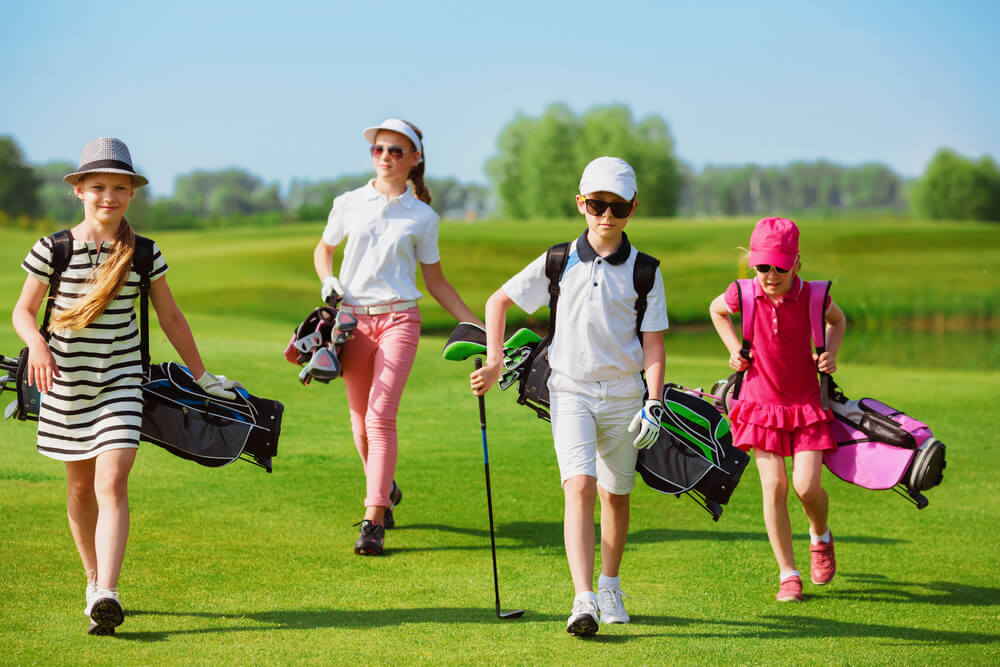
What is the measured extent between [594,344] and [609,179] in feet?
2.33

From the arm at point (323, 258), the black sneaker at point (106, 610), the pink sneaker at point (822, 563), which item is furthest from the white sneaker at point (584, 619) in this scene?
the arm at point (323, 258)

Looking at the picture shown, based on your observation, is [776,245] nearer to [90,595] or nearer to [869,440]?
[869,440]

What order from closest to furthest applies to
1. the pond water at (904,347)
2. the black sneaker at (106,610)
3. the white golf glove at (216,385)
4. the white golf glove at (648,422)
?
the black sneaker at (106,610) < the white golf glove at (648,422) < the white golf glove at (216,385) < the pond water at (904,347)

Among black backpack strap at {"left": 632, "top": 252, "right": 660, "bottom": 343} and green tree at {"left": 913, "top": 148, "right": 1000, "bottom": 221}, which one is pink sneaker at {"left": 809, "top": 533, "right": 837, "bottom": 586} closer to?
black backpack strap at {"left": 632, "top": 252, "right": 660, "bottom": 343}

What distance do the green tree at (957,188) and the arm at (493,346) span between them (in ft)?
342

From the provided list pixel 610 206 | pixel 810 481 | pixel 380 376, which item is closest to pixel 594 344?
pixel 610 206

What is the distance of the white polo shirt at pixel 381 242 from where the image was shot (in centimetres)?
670

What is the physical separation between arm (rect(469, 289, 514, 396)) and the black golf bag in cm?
107

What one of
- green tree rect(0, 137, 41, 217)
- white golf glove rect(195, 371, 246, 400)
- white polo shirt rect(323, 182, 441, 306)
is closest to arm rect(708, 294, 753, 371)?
white polo shirt rect(323, 182, 441, 306)

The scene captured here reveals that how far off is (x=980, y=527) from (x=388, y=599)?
4.18 meters

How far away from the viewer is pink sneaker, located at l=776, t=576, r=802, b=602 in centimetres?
558

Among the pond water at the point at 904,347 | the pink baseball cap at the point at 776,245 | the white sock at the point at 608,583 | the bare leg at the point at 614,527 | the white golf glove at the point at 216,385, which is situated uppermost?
the pink baseball cap at the point at 776,245

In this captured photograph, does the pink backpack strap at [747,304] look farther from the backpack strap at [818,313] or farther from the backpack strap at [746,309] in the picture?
the backpack strap at [818,313]

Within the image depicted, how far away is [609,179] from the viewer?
493 cm
